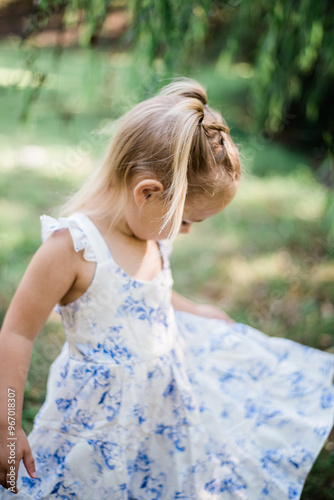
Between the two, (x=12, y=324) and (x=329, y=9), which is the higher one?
(x=329, y=9)

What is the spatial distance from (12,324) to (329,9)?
188 cm

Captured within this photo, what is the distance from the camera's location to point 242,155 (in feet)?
4.63

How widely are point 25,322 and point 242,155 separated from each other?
0.76 m

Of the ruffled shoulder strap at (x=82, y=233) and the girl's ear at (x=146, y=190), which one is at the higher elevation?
the girl's ear at (x=146, y=190)

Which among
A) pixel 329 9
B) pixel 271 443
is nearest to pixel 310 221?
pixel 329 9

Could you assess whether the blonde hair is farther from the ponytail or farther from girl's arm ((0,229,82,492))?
girl's arm ((0,229,82,492))

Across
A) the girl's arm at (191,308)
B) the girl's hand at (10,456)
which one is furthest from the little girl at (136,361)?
the girl's arm at (191,308)

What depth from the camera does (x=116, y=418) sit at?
1308 mm

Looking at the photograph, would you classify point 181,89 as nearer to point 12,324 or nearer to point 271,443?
point 12,324

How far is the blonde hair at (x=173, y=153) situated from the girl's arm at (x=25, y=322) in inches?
7.4

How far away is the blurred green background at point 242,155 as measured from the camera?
174cm

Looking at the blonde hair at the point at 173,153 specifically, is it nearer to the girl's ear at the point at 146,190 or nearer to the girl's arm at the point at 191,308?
→ the girl's ear at the point at 146,190

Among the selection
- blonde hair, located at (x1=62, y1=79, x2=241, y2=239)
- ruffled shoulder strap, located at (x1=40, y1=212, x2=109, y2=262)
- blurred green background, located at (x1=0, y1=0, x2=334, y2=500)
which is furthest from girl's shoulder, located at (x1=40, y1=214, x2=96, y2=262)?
blurred green background, located at (x1=0, y1=0, x2=334, y2=500)

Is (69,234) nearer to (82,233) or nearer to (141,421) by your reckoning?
(82,233)
